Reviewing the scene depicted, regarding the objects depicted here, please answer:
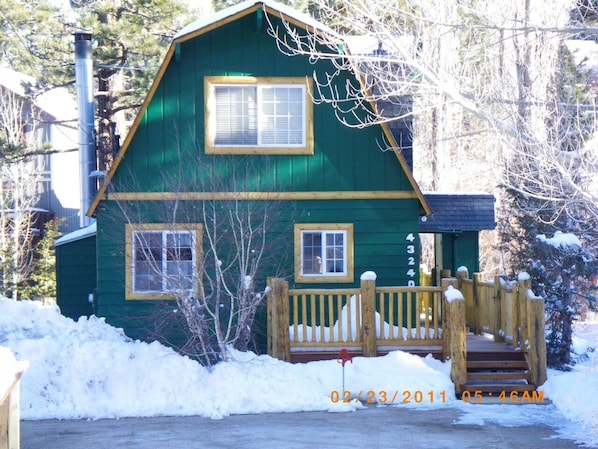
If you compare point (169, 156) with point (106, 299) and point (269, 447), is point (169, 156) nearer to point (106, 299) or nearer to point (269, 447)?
point (106, 299)

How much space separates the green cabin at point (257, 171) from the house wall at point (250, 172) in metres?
0.02

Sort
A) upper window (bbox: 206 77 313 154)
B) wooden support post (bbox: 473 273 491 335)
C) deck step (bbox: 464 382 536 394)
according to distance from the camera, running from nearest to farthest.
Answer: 1. deck step (bbox: 464 382 536 394)
2. upper window (bbox: 206 77 313 154)
3. wooden support post (bbox: 473 273 491 335)

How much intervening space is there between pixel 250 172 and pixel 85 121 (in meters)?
5.10

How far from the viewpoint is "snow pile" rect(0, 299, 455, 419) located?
1181 cm

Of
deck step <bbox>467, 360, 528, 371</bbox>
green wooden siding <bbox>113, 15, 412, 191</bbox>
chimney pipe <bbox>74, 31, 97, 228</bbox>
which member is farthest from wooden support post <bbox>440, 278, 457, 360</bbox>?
chimney pipe <bbox>74, 31, 97, 228</bbox>

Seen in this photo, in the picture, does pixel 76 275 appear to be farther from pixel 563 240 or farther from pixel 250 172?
pixel 563 240

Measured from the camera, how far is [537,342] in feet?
41.9

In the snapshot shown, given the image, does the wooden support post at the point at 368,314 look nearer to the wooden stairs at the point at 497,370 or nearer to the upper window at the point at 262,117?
the wooden stairs at the point at 497,370

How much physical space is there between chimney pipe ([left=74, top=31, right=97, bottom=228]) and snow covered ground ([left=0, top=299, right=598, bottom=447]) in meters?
5.33

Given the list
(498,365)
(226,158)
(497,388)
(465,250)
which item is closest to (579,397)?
(497,388)

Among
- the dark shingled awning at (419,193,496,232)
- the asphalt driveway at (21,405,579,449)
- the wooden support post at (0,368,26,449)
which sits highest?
the dark shingled awning at (419,193,496,232)

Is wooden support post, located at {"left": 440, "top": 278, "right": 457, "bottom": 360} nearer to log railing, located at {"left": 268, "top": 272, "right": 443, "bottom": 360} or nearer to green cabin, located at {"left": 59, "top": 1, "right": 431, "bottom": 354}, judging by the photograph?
log railing, located at {"left": 268, "top": 272, "right": 443, "bottom": 360}

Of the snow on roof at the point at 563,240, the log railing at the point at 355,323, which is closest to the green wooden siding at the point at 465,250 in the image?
the snow on roof at the point at 563,240

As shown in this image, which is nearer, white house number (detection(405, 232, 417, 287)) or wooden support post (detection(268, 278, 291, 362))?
wooden support post (detection(268, 278, 291, 362))
